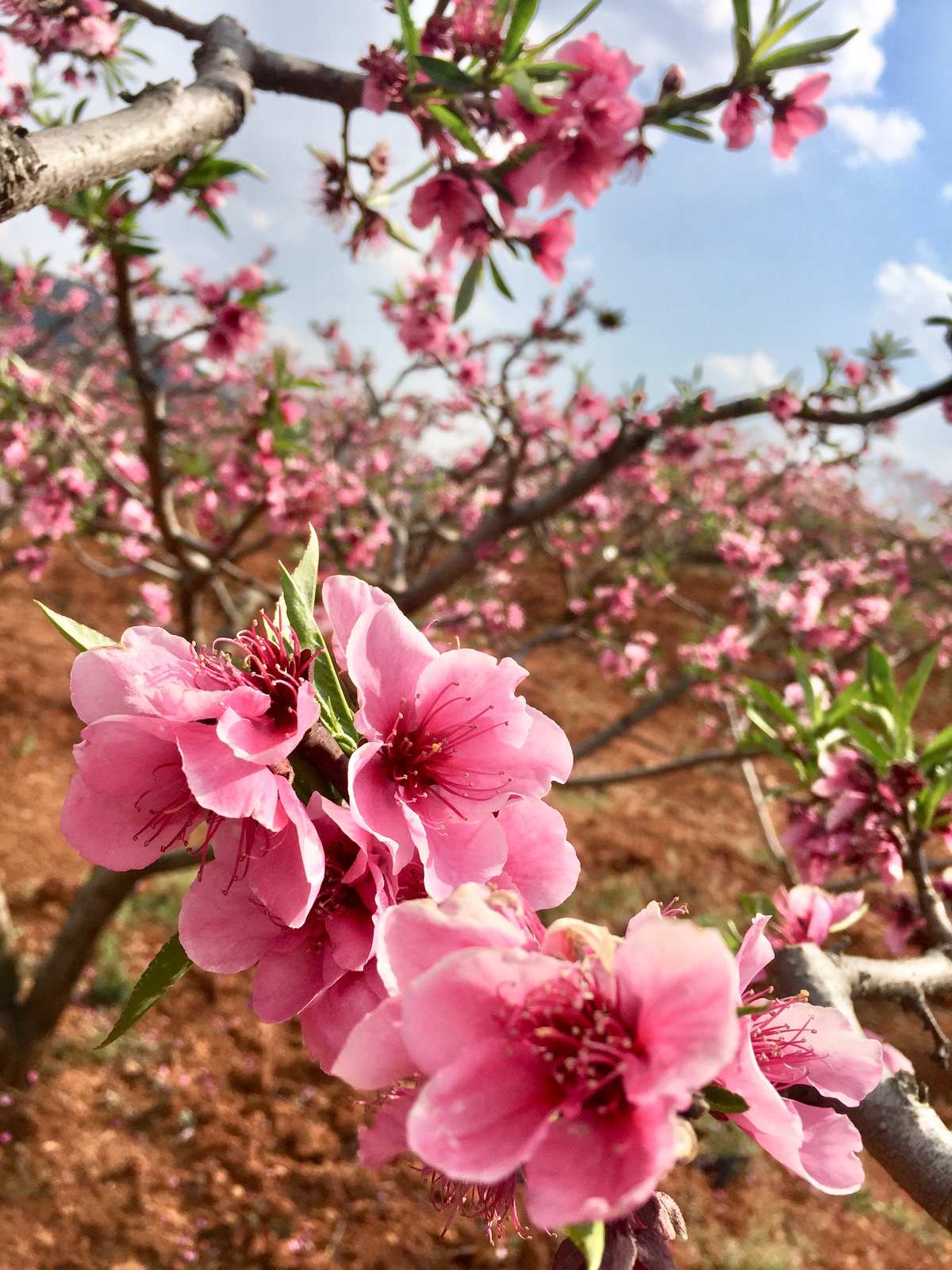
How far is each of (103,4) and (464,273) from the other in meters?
1.13

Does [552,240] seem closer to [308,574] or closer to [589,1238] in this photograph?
[308,574]

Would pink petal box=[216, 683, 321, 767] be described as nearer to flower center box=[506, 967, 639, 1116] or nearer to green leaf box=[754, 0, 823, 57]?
flower center box=[506, 967, 639, 1116]

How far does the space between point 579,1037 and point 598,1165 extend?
0.08m

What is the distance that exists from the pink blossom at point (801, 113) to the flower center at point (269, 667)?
2011 millimetres

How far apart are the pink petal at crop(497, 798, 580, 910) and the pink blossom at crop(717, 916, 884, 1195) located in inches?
6.4

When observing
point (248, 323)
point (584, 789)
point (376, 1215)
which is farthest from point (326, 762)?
point (584, 789)

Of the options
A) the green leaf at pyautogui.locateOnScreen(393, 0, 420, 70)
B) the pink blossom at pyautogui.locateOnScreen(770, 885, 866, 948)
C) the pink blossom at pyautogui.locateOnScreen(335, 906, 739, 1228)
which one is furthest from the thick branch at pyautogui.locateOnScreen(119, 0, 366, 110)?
the pink blossom at pyautogui.locateOnScreen(770, 885, 866, 948)

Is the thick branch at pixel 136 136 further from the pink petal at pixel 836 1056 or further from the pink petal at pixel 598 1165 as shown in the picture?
the pink petal at pixel 836 1056

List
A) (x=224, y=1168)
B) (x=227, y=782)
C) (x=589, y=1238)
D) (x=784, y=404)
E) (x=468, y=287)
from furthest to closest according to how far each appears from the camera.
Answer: (x=224, y=1168)
(x=784, y=404)
(x=468, y=287)
(x=227, y=782)
(x=589, y=1238)

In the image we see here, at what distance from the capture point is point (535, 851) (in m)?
0.67

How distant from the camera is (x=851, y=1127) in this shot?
556 mm

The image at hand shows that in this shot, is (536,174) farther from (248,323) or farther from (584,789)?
(584,789)

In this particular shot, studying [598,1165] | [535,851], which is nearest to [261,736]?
[535,851]

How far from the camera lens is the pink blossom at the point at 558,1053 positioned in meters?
0.42
